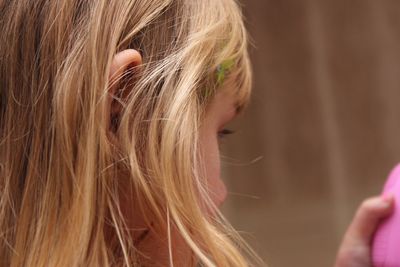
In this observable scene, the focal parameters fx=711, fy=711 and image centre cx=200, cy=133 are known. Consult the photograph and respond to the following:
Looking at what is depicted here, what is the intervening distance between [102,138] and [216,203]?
13 cm

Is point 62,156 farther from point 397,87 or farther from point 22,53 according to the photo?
point 397,87

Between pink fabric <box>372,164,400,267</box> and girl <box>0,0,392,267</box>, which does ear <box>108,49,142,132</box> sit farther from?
pink fabric <box>372,164,400,267</box>

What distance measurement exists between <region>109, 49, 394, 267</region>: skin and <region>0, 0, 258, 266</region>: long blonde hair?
0.04 feet

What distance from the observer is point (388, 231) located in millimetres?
450

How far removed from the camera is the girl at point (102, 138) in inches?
18.0

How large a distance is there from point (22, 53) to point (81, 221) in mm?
120

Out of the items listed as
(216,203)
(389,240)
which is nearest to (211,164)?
(216,203)

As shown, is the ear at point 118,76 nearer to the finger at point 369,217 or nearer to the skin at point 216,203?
the skin at point 216,203

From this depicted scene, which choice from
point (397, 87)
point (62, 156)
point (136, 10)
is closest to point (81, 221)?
point (62, 156)

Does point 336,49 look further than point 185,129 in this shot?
Yes

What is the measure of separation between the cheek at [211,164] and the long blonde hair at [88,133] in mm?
39

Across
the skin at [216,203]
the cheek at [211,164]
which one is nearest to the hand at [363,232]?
the skin at [216,203]

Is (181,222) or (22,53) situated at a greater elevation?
(22,53)

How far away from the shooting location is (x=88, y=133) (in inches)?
17.9
